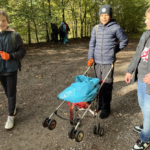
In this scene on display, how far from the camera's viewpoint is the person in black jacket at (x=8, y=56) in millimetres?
2705

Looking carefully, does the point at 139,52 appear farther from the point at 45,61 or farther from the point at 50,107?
the point at 45,61

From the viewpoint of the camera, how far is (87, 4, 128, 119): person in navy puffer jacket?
2.81 m

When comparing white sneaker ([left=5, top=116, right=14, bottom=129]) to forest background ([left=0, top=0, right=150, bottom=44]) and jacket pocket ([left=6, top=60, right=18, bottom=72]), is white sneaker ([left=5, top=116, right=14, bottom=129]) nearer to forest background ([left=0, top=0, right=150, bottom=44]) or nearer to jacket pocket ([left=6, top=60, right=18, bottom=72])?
jacket pocket ([left=6, top=60, right=18, bottom=72])

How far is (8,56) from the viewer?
2.73 meters

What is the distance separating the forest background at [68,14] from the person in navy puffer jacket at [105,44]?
7.83 metres

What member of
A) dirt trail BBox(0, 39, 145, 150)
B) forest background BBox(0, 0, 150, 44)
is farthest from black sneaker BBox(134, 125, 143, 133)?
forest background BBox(0, 0, 150, 44)

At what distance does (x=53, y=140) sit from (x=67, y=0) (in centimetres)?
1527

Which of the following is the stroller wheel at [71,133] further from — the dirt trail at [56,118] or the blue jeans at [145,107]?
the blue jeans at [145,107]

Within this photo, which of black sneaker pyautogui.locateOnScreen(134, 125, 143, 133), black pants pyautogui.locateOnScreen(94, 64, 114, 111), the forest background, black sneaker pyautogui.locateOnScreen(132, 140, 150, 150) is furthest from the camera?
the forest background

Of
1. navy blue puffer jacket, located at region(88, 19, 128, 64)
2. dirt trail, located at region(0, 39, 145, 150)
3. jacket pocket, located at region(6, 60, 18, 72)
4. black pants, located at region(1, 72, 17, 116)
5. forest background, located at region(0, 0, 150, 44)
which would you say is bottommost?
dirt trail, located at region(0, 39, 145, 150)

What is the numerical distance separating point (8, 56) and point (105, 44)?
2.03m

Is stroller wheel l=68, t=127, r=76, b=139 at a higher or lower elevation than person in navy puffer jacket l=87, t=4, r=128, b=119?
lower

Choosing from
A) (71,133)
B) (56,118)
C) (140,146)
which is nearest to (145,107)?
(140,146)

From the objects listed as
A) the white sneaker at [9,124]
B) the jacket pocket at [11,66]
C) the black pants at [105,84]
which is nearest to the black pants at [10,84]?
the jacket pocket at [11,66]
